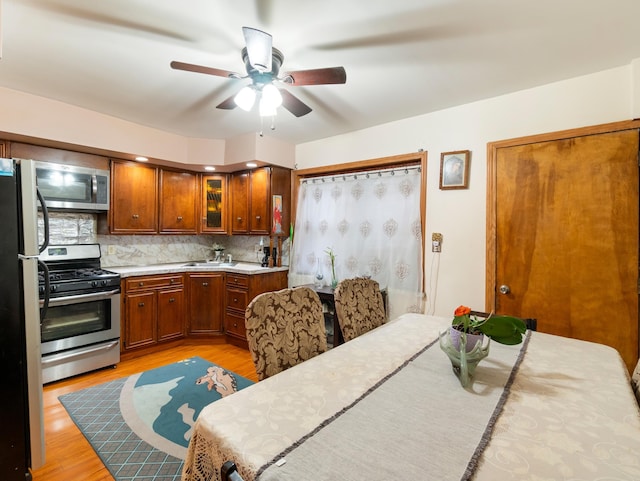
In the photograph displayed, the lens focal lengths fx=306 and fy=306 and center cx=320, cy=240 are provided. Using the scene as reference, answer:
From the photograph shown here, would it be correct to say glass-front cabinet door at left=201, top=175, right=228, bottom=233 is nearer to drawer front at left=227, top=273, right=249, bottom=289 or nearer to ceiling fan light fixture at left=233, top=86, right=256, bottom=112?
drawer front at left=227, top=273, right=249, bottom=289

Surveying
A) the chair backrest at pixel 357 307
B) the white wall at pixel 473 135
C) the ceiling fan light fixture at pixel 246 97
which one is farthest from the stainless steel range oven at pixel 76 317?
the white wall at pixel 473 135

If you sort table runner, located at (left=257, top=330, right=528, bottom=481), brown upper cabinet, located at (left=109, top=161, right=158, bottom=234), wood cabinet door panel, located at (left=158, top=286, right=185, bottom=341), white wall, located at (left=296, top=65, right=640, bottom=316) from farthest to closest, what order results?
wood cabinet door panel, located at (left=158, top=286, right=185, bottom=341) → brown upper cabinet, located at (left=109, top=161, right=158, bottom=234) → white wall, located at (left=296, top=65, right=640, bottom=316) → table runner, located at (left=257, top=330, right=528, bottom=481)

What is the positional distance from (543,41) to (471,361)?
1883 mm

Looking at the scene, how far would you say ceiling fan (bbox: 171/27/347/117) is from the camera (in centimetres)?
151

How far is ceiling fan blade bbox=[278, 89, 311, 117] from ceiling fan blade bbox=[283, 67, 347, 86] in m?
0.17

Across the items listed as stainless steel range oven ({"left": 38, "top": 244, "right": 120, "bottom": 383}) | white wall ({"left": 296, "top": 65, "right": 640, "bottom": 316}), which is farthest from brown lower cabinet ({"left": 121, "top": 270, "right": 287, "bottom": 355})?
white wall ({"left": 296, "top": 65, "right": 640, "bottom": 316})

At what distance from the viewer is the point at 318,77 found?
5.57 feet

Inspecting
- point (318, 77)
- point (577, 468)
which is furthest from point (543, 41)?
point (577, 468)

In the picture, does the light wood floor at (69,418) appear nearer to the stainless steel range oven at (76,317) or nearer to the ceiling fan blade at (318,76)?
the stainless steel range oven at (76,317)

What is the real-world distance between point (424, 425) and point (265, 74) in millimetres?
1834

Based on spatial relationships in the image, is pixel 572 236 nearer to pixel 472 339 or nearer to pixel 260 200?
pixel 472 339

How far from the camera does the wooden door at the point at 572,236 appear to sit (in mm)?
2027

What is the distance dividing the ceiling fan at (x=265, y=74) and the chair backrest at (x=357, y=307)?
1180mm

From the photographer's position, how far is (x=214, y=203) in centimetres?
416
